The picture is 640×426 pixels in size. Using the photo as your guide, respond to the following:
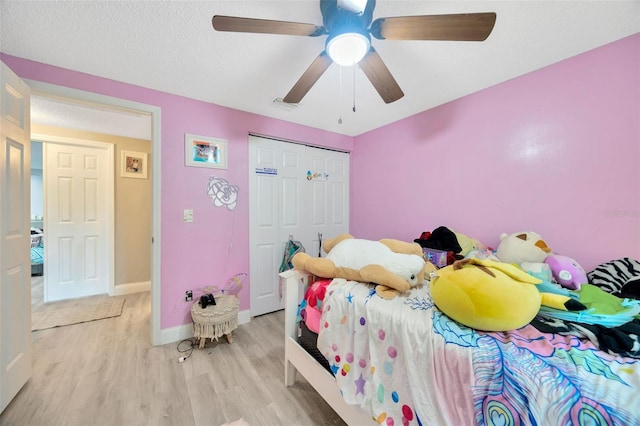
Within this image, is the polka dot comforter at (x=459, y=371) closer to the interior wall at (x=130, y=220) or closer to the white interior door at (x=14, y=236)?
the white interior door at (x=14, y=236)

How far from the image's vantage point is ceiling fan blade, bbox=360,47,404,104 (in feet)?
4.33

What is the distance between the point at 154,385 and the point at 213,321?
1.72ft

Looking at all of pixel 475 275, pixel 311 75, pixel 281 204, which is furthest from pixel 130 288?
pixel 475 275

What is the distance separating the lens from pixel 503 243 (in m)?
1.76

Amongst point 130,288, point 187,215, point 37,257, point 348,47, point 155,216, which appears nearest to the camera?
point 348,47

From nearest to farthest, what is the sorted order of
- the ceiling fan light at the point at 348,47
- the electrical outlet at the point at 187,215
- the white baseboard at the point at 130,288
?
the ceiling fan light at the point at 348,47 < the electrical outlet at the point at 187,215 < the white baseboard at the point at 130,288

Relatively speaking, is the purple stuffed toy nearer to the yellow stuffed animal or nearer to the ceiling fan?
the yellow stuffed animal

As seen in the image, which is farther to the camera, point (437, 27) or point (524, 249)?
point (524, 249)

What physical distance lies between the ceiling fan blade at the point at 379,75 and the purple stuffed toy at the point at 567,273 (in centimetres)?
147

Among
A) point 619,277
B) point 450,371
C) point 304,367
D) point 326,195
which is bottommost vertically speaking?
point 304,367

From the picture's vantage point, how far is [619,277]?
1358 millimetres

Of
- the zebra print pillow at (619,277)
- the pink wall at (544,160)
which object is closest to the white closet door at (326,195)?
the pink wall at (544,160)

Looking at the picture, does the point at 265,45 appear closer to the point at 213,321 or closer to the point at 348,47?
the point at 348,47

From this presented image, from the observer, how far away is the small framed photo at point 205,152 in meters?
2.29
